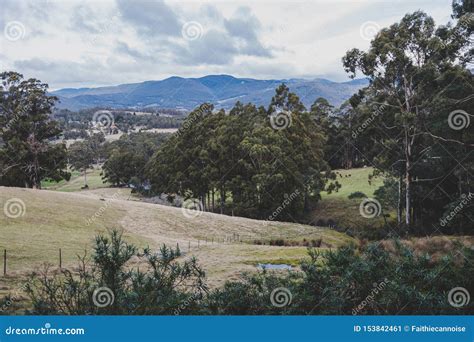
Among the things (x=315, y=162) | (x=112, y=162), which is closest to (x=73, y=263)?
(x=315, y=162)

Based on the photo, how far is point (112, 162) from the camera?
78125 millimetres

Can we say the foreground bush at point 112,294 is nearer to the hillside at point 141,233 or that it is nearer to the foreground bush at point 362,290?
the foreground bush at point 362,290

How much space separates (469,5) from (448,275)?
25217 mm

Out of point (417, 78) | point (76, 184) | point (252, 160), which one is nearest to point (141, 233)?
point (252, 160)

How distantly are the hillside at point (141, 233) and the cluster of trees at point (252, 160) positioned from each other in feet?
16.5

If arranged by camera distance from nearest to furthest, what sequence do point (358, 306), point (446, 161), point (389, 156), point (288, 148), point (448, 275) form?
point (358, 306) → point (448, 275) → point (446, 161) → point (389, 156) → point (288, 148)

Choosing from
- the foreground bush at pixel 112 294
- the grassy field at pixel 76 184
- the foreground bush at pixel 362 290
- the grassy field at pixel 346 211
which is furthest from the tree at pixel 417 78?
the grassy field at pixel 76 184

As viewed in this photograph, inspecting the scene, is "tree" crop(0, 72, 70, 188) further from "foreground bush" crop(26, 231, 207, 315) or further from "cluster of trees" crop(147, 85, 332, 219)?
"foreground bush" crop(26, 231, 207, 315)

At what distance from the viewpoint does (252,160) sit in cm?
4484

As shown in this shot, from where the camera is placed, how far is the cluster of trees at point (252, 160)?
43281 mm

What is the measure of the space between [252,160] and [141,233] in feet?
57.6

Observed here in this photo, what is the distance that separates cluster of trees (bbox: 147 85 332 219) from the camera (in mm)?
43281

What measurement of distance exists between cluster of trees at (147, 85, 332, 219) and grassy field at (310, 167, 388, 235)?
1863mm

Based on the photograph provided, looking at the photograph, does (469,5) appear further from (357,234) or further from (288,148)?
(288,148)
